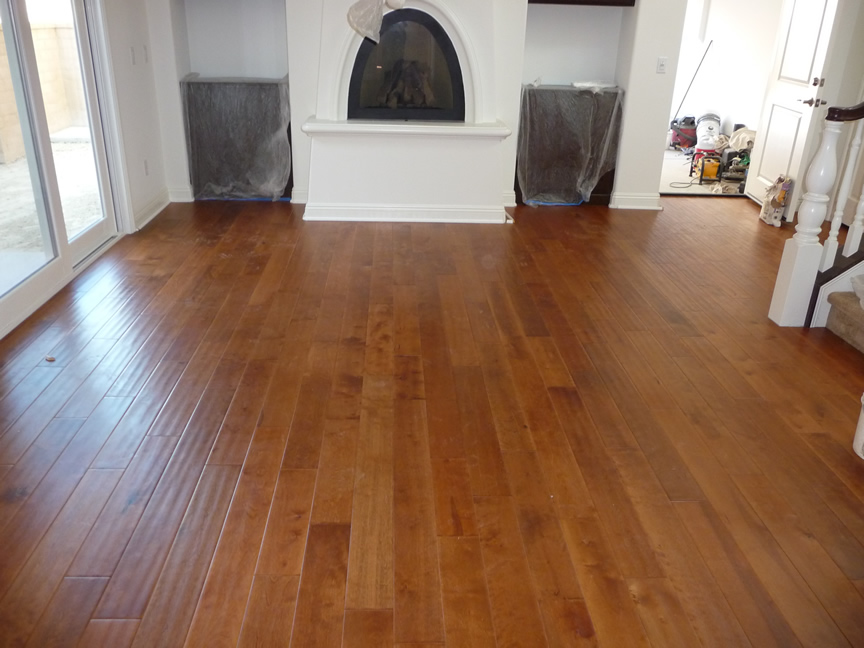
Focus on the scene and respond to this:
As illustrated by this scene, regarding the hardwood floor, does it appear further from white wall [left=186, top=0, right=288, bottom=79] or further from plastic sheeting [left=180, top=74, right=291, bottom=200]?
white wall [left=186, top=0, right=288, bottom=79]

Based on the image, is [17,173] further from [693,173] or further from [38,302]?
[693,173]

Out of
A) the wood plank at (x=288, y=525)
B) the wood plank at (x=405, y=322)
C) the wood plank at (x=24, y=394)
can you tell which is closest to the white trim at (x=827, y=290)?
the wood plank at (x=405, y=322)

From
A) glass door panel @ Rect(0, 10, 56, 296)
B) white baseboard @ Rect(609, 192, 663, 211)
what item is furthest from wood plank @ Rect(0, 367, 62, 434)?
white baseboard @ Rect(609, 192, 663, 211)

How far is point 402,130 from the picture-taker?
15.5ft

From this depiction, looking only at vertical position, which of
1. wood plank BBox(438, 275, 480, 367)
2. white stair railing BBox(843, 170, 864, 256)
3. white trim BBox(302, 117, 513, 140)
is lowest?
wood plank BBox(438, 275, 480, 367)

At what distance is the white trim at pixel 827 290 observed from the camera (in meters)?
3.25

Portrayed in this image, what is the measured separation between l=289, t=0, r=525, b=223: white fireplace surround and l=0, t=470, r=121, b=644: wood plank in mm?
3048

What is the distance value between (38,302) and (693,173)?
556 centimetres

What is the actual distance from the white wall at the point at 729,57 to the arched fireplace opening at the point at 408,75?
3.29m

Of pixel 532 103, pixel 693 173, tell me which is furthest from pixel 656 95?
pixel 693 173

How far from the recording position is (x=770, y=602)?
5.81ft

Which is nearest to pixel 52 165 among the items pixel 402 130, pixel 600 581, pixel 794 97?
pixel 402 130

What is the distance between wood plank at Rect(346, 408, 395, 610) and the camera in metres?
1.79

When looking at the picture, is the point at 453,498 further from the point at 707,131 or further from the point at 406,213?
the point at 707,131
